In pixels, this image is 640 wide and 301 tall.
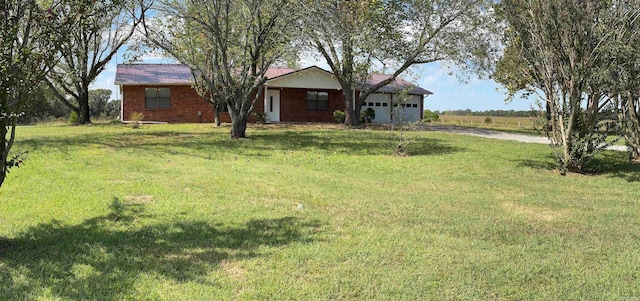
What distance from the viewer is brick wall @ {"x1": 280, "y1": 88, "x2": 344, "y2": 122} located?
28.9 meters

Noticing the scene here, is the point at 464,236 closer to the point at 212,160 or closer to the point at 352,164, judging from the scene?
the point at 352,164

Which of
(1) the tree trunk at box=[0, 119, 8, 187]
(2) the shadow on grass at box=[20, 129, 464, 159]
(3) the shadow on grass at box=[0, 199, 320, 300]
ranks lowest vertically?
(3) the shadow on grass at box=[0, 199, 320, 300]

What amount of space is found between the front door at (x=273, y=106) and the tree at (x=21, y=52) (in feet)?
78.5

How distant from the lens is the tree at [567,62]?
10.1 meters

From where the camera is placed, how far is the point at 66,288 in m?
3.72

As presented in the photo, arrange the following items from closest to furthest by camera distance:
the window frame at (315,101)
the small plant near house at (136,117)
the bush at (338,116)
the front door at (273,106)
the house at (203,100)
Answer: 1. the small plant near house at (136,117)
2. the bush at (338,116)
3. the house at (203,100)
4. the front door at (273,106)
5. the window frame at (315,101)

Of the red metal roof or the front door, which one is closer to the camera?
the red metal roof

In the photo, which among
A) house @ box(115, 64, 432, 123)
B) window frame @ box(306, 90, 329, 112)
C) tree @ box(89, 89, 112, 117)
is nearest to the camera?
house @ box(115, 64, 432, 123)

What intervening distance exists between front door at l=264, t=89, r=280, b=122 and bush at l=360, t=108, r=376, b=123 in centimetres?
519

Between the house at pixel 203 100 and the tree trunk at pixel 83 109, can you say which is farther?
the house at pixel 203 100

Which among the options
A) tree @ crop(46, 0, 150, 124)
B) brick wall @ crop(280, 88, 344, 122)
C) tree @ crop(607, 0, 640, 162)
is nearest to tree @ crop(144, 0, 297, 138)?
tree @ crop(46, 0, 150, 124)

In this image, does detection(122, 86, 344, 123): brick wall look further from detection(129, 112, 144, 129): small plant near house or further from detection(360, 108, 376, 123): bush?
detection(360, 108, 376, 123): bush

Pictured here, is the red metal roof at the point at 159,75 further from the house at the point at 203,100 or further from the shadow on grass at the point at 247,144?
the shadow on grass at the point at 247,144

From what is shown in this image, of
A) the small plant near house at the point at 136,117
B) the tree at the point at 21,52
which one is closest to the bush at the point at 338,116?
the small plant near house at the point at 136,117
